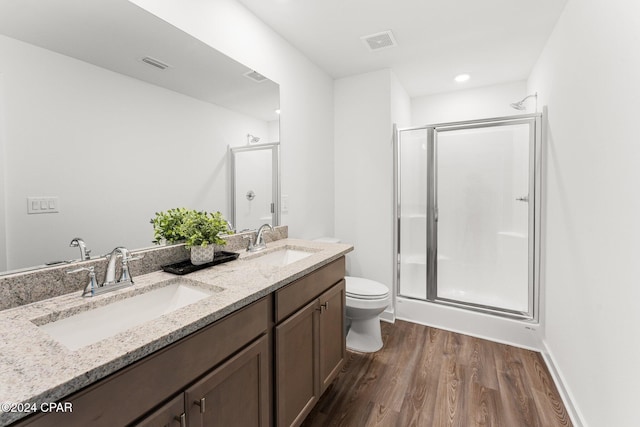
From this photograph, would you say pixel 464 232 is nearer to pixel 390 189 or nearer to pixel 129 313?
pixel 390 189

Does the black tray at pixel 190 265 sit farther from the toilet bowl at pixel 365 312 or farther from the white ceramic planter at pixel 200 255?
the toilet bowl at pixel 365 312

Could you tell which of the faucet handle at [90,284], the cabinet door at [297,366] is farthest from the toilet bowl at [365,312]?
the faucet handle at [90,284]

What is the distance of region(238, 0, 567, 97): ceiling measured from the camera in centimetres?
191

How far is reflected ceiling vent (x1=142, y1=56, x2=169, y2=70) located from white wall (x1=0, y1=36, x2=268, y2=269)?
0.11 metres

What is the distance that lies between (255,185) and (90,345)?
141 cm

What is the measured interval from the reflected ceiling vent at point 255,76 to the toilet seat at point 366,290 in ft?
5.59

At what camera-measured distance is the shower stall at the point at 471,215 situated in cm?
251

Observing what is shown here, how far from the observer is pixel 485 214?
8.98 ft

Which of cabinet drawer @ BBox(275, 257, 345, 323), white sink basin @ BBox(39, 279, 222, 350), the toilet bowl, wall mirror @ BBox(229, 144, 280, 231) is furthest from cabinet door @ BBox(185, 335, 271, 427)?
the toilet bowl

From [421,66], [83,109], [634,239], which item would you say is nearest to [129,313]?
[83,109]

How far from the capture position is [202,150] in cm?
163

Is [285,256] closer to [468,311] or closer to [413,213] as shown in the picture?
[413,213]

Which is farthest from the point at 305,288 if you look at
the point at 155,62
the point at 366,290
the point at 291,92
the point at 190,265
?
the point at 291,92

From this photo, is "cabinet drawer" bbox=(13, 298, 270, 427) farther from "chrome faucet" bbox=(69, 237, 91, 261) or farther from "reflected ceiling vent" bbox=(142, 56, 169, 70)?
"reflected ceiling vent" bbox=(142, 56, 169, 70)
